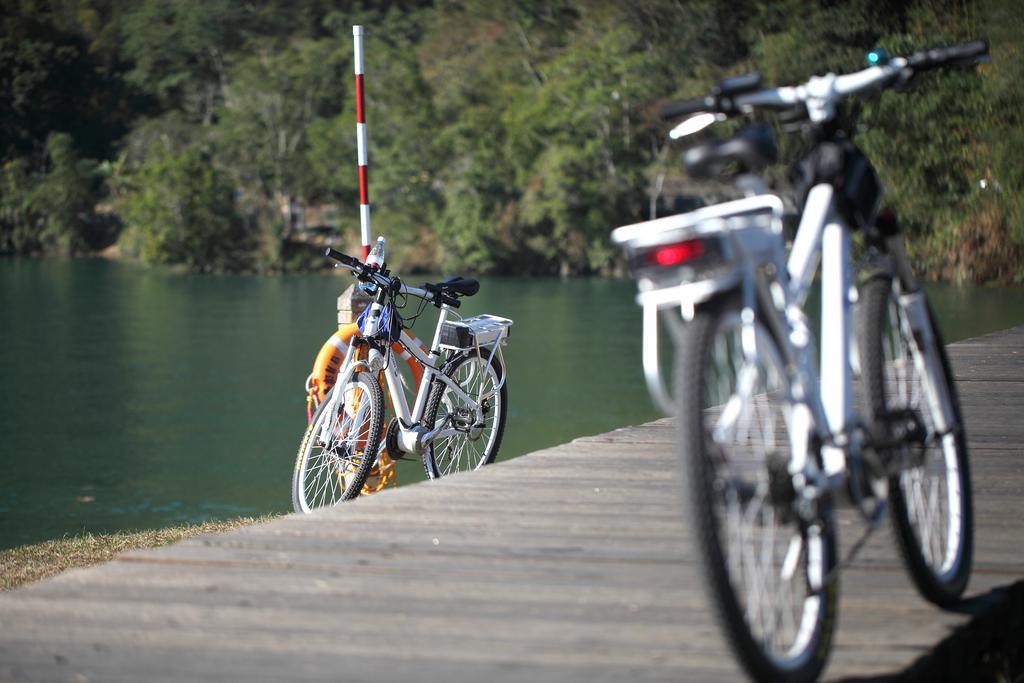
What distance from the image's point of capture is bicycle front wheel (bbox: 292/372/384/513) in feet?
19.2

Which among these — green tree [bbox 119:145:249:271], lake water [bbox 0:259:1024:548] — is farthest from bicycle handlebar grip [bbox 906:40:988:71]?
green tree [bbox 119:145:249:271]

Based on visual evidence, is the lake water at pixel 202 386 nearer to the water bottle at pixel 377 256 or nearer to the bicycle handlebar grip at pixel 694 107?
the water bottle at pixel 377 256

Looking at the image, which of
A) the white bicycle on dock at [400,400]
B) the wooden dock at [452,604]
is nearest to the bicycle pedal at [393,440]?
the white bicycle on dock at [400,400]

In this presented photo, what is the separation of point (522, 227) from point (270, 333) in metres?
19.8

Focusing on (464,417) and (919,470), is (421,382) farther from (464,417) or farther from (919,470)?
(919,470)

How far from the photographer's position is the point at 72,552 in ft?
23.1

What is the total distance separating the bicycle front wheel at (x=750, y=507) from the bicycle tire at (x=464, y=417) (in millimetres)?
3726

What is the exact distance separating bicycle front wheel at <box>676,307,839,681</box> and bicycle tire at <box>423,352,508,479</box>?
12.2 ft

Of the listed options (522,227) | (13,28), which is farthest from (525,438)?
(13,28)

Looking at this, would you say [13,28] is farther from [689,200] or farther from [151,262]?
[689,200]

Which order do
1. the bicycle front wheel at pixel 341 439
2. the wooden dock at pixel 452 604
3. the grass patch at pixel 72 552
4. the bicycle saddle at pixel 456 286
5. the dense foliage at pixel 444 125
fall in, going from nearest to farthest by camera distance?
the wooden dock at pixel 452 604 < the bicycle front wheel at pixel 341 439 < the bicycle saddle at pixel 456 286 < the grass patch at pixel 72 552 < the dense foliage at pixel 444 125

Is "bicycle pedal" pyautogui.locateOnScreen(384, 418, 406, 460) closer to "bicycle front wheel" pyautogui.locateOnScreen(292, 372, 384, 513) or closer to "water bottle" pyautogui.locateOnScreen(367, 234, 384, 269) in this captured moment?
"bicycle front wheel" pyautogui.locateOnScreen(292, 372, 384, 513)

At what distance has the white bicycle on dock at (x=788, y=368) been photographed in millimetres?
2322

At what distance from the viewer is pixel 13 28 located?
286ft
